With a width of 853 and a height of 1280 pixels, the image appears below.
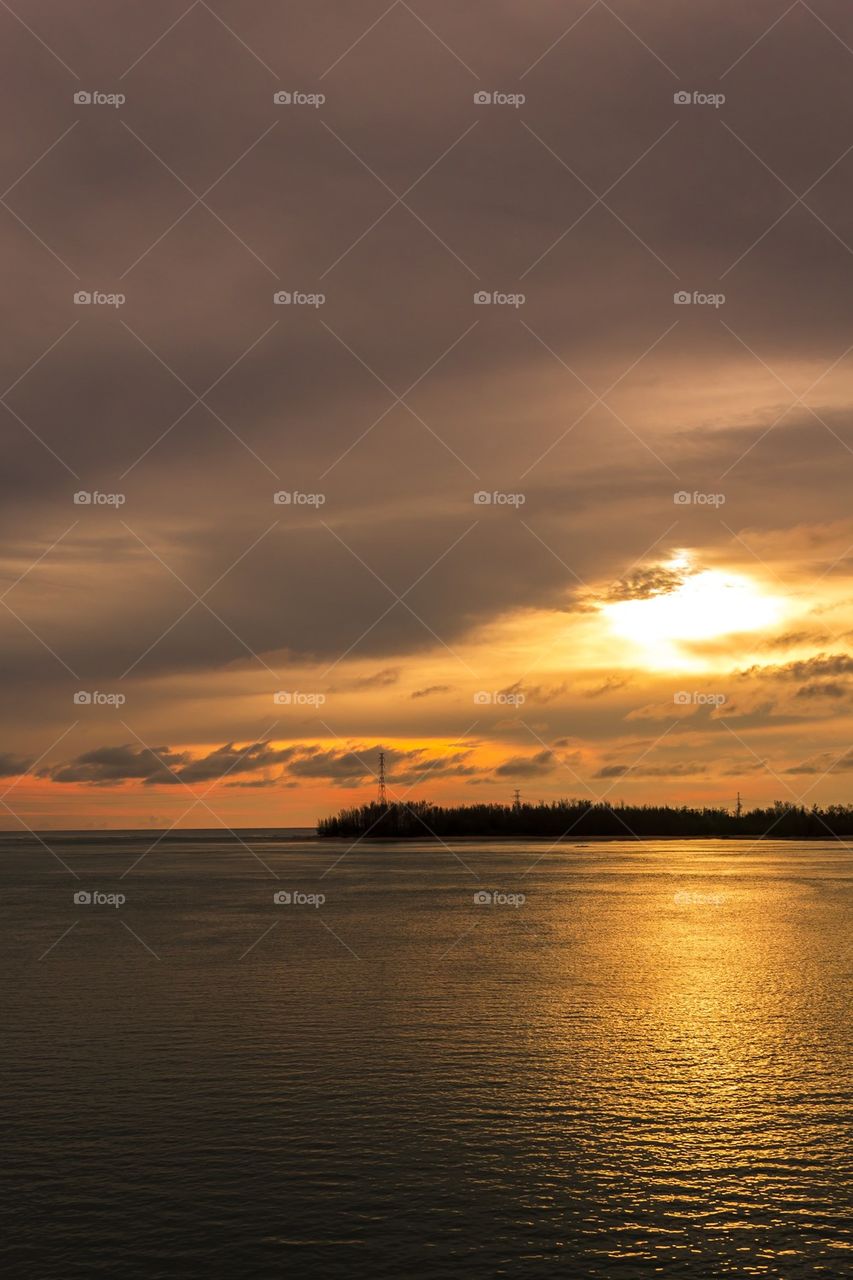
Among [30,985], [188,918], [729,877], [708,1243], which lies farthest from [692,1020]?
[729,877]

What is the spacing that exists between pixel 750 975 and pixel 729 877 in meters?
89.2

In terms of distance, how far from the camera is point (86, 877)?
154250mm

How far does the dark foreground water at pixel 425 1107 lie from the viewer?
24.0m

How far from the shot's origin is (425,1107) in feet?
110

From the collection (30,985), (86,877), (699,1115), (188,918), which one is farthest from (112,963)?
(86,877)

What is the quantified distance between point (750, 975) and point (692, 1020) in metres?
13.9

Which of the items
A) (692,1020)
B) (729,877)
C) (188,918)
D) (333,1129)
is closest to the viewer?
(333,1129)

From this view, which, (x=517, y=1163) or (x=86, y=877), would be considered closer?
(x=517, y=1163)

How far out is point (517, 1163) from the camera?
94.4 feet

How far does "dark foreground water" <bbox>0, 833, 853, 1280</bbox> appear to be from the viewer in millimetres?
23969

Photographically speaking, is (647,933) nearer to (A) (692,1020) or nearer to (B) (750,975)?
(B) (750,975)

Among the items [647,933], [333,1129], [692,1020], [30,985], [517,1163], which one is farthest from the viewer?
[647,933]

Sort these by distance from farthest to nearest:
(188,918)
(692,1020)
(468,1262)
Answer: (188,918) < (692,1020) < (468,1262)

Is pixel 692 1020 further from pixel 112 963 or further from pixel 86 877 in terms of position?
pixel 86 877
